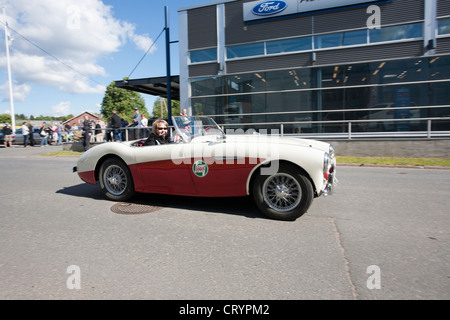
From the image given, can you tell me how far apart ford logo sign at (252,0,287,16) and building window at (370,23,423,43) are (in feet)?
15.8

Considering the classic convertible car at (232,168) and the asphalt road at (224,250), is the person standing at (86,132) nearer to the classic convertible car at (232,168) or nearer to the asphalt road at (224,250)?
the asphalt road at (224,250)

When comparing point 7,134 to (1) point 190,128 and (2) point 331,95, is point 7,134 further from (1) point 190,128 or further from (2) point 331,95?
(2) point 331,95

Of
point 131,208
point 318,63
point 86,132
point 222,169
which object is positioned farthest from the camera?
point 318,63

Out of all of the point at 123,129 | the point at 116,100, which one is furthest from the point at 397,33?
the point at 116,100

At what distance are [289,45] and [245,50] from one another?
2.49 metres

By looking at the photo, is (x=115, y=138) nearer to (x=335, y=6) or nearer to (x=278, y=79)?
Answer: (x=278, y=79)

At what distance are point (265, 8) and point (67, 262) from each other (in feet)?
52.6

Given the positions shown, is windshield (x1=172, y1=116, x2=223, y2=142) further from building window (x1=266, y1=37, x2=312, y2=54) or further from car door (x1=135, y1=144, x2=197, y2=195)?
building window (x1=266, y1=37, x2=312, y2=54)

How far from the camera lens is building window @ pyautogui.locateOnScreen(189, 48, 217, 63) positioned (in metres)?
16.5

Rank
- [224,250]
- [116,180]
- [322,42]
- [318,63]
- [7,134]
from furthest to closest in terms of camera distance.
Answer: [7,134]
[318,63]
[322,42]
[116,180]
[224,250]

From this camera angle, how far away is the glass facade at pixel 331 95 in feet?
42.6

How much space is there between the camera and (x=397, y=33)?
43.8 feet

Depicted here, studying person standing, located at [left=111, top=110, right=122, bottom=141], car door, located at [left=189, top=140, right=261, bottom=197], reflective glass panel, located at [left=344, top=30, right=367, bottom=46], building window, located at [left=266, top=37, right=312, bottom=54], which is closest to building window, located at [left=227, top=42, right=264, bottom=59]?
building window, located at [left=266, top=37, right=312, bottom=54]
